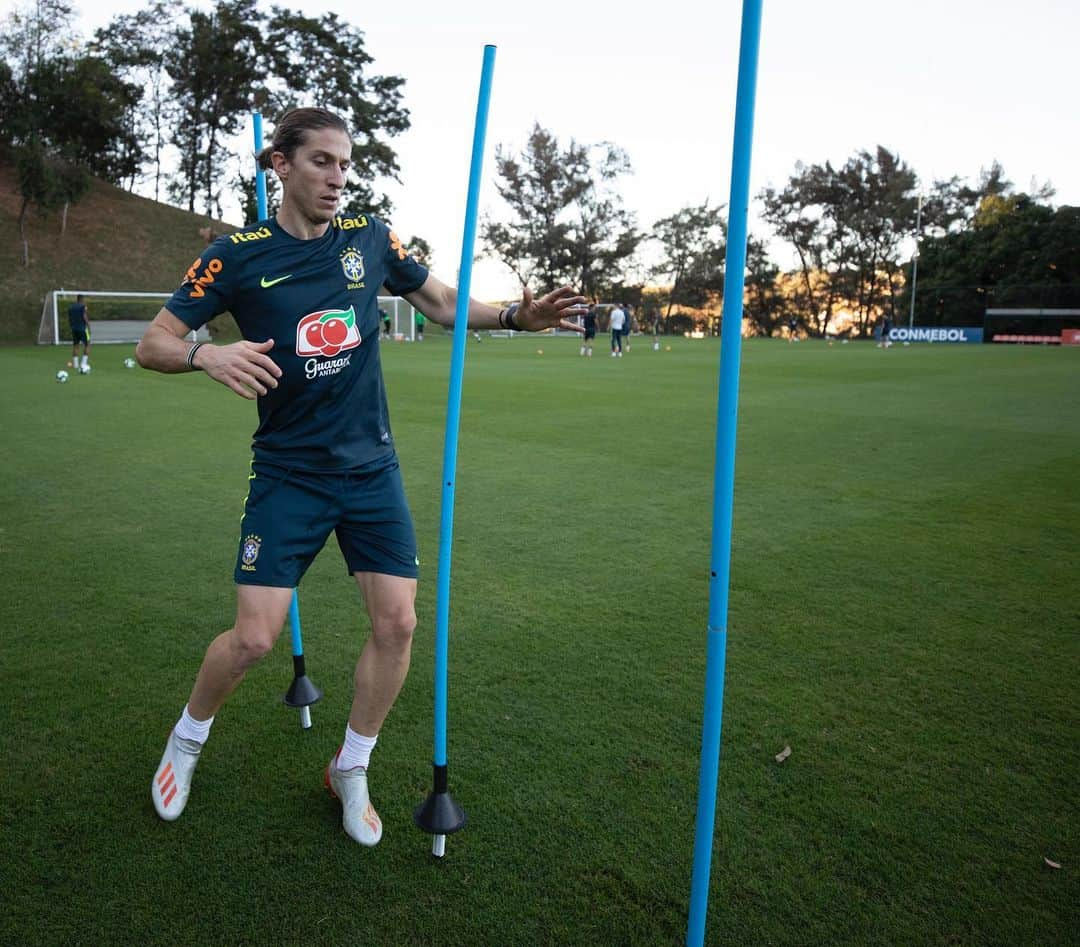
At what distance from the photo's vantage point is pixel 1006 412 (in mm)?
14305

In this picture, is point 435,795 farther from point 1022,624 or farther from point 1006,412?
point 1006,412

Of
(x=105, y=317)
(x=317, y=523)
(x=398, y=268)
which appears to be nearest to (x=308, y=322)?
(x=398, y=268)

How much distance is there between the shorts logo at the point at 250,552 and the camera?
286 centimetres

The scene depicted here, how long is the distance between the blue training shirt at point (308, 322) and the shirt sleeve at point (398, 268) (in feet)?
0.32

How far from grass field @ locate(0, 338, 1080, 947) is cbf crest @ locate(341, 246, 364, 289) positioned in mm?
1859

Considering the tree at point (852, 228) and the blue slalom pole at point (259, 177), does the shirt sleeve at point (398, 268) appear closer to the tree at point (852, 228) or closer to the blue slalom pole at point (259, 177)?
the blue slalom pole at point (259, 177)

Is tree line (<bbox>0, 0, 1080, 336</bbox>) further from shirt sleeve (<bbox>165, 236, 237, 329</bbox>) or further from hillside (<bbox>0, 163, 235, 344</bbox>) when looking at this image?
shirt sleeve (<bbox>165, 236, 237, 329</bbox>)

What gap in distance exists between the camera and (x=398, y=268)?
3.24 metres

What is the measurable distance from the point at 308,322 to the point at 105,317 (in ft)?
124

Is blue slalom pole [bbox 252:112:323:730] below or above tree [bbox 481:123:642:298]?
below

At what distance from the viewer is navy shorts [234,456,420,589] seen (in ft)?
9.39

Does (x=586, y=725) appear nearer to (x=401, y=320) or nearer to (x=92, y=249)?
(x=401, y=320)

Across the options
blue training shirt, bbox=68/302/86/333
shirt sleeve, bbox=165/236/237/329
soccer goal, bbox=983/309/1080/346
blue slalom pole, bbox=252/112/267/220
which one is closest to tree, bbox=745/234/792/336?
soccer goal, bbox=983/309/1080/346

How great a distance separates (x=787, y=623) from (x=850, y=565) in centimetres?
130
